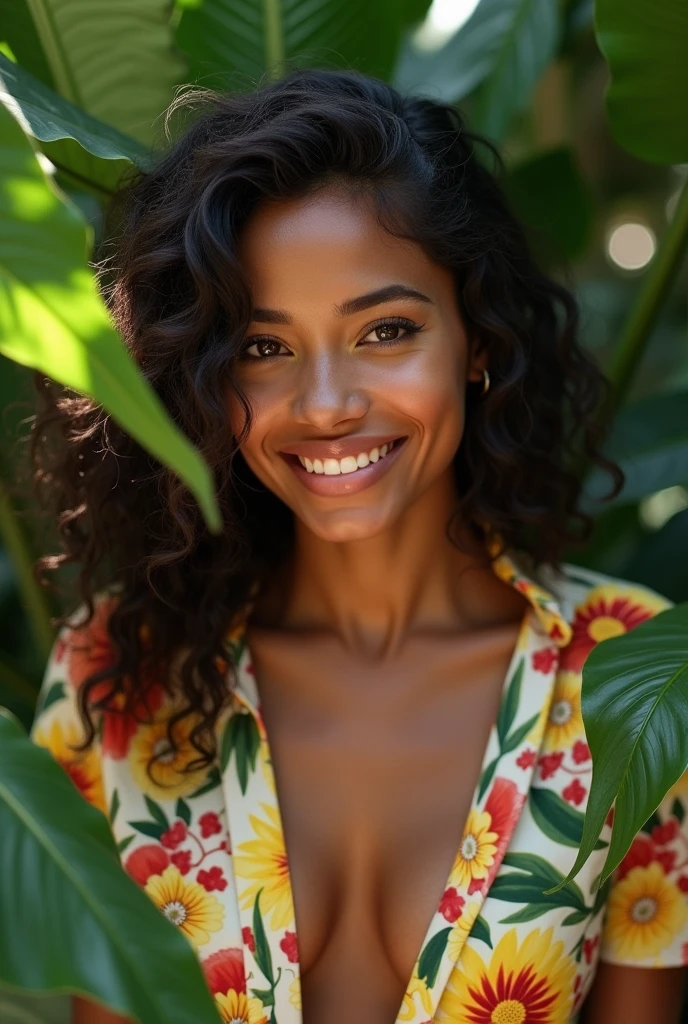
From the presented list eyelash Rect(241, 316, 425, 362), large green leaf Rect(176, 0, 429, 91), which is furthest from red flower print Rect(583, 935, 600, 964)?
large green leaf Rect(176, 0, 429, 91)

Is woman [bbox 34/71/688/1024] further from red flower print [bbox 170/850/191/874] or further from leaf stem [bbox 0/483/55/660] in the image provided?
leaf stem [bbox 0/483/55/660]

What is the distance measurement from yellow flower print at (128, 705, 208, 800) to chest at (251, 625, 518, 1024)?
0.28 feet

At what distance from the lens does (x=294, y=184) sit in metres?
1.16

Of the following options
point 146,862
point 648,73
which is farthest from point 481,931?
point 648,73

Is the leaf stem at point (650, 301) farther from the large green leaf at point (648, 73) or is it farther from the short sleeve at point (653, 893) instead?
the short sleeve at point (653, 893)

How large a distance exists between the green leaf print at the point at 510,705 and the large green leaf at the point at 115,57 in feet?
2.47

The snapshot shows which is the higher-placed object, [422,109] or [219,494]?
[422,109]

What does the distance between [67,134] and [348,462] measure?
14.9 inches

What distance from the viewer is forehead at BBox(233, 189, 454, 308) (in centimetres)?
113

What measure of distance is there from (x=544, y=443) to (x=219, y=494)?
39 centimetres

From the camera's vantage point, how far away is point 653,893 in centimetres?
127

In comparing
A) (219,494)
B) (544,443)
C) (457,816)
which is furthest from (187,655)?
(544,443)

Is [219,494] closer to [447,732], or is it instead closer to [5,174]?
[447,732]

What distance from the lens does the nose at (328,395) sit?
3.69 ft
